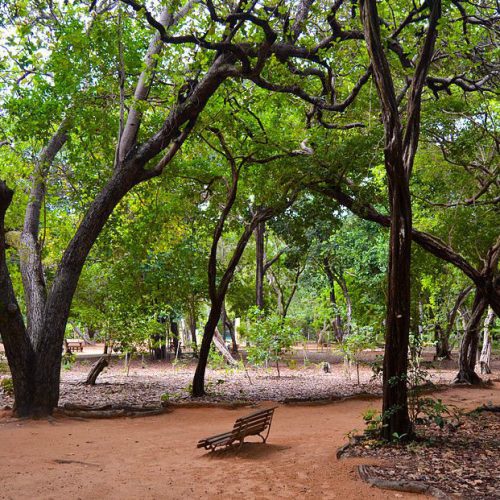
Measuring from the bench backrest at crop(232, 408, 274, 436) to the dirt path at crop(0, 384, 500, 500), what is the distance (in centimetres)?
30

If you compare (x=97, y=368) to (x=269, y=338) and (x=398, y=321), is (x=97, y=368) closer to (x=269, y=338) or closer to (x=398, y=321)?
(x=269, y=338)

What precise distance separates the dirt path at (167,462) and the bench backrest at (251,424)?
0.30 metres

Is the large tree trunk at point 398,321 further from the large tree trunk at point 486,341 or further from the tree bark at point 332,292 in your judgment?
the tree bark at point 332,292

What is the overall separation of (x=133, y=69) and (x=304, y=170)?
175 inches

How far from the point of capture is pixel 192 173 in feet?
44.4

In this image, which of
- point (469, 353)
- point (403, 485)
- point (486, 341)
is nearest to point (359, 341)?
point (469, 353)

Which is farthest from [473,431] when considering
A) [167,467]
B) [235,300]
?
[235,300]

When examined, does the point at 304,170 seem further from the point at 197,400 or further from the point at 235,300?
the point at 235,300

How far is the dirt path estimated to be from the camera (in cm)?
538

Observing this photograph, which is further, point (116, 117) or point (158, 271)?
point (158, 271)

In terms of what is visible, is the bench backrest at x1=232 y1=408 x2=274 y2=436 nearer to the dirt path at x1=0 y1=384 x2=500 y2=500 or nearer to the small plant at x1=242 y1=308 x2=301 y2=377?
the dirt path at x1=0 y1=384 x2=500 y2=500

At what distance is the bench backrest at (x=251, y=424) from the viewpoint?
7.19 m

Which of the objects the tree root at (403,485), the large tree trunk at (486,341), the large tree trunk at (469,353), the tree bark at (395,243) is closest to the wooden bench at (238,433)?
the tree bark at (395,243)

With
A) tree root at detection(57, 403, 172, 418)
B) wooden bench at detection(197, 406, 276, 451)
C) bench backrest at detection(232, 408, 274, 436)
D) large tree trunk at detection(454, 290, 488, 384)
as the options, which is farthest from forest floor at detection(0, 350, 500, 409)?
wooden bench at detection(197, 406, 276, 451)
